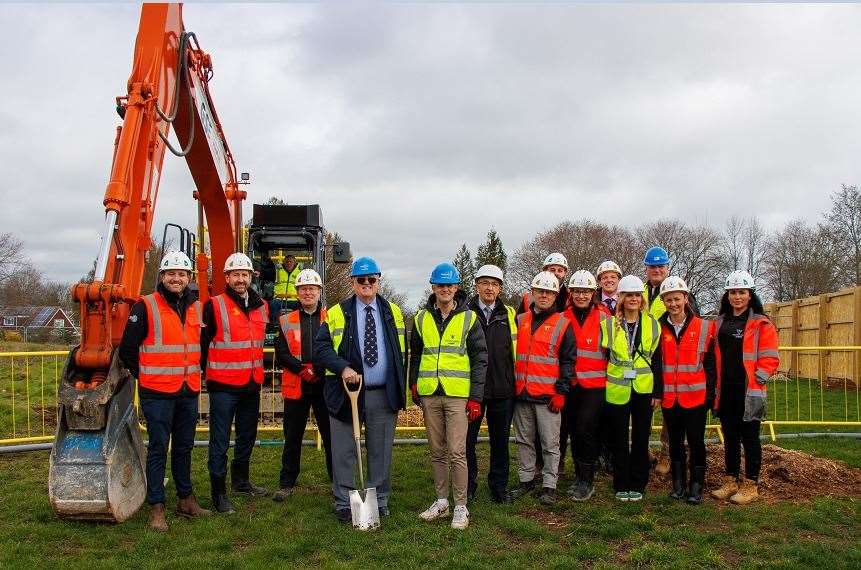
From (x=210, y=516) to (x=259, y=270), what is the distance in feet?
21.8

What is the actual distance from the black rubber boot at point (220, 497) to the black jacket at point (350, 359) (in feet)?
4.18

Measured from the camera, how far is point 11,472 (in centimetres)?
771

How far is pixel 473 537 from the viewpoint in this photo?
17.5 feet

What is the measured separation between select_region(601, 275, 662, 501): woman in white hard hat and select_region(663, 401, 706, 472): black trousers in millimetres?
230

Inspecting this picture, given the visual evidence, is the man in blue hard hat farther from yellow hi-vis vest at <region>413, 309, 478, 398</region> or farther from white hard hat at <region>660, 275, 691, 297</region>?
white hard hat at <region>660, 275, 691, 297</region>

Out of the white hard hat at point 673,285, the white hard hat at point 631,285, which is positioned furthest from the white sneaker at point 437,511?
the white hard hat at point 673,285

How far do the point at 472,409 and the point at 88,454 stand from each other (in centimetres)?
318

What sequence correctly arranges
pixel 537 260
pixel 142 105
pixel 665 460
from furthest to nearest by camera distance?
pixel 537 260 < pixel 665 460 < pixel 142 105

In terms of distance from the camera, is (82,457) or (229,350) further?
(229,350)

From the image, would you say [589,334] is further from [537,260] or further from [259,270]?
Answer: [537,260]

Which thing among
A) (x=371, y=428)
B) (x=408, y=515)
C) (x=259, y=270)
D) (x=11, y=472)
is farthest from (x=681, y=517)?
(x=259, y=270)

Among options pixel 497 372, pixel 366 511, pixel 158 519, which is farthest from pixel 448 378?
pixel 158 519

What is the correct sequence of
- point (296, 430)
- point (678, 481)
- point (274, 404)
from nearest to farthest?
point (678, 481)
point (296, 430)
point (274, 404)

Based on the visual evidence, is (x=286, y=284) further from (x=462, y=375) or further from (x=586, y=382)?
(x=586, y=382)
